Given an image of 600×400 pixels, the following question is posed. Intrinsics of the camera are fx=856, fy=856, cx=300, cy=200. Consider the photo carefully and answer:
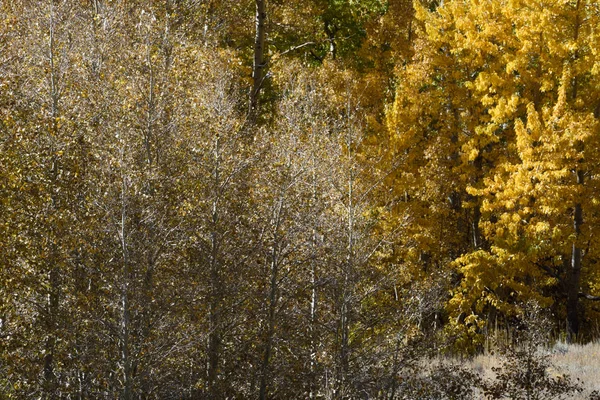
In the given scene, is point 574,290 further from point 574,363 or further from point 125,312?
point 125,312

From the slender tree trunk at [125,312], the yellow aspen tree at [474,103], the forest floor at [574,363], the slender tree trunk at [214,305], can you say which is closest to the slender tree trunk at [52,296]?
the slender tree trunk at [125,312]

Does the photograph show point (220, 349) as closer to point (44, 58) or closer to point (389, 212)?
point (44, 58)

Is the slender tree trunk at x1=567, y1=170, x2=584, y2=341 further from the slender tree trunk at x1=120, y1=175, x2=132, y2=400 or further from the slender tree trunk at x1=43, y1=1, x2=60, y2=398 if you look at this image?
the slender tree trunk at x1=43, y1=1, x2=60, y2=398

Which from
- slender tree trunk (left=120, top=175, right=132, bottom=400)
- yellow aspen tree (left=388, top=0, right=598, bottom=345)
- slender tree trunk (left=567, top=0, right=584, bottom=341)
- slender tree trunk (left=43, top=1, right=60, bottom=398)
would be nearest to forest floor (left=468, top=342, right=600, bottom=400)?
yellow aspen tree (left=388, top=0, right=598, bottom=345)

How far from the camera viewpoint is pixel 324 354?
1349cm

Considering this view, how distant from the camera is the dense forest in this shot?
11.0 meters

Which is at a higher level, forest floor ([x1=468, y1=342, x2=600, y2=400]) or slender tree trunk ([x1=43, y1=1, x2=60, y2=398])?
slender tree trunk ([x1=43, y1=1, x2=60, y2=398])

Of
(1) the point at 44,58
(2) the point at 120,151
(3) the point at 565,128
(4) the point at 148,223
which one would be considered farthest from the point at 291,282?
(3) the point at 565,128

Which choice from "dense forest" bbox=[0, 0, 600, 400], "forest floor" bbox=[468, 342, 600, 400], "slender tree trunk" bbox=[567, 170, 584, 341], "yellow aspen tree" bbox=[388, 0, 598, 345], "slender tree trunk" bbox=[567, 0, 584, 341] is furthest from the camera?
"slender tree trunk" bbox=[567, 170, 584, 341]

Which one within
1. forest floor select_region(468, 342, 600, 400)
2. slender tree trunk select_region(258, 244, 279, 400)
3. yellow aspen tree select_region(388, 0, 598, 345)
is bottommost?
forest floor select_region(468, 342, 600, 400)

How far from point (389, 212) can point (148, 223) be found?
28.7 feet

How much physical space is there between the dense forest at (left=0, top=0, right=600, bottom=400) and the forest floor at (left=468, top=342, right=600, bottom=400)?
112cm

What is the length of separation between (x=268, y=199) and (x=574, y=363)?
6.28 metres

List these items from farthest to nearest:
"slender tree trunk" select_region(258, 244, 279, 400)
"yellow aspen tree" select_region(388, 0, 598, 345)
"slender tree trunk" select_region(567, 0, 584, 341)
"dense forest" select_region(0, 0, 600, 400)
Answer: "slender tree trunk" select_region(567, 0, 584, 341), "yellow aspen tree" select_region(388, 0, 598, 345), "slender tree trunk" select_region(258, 244, 279, 400), "dense forest" select_region(0, 0, 600, 400)
